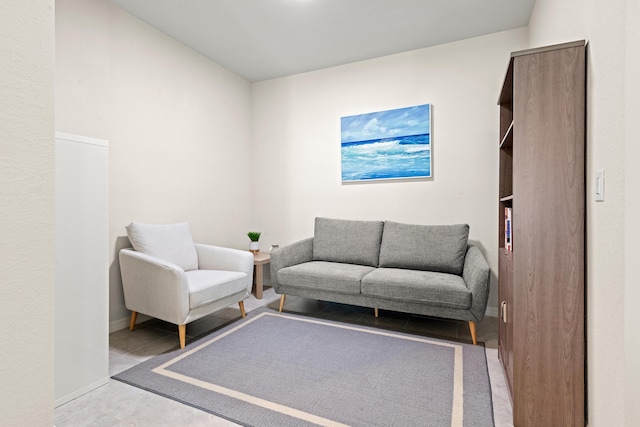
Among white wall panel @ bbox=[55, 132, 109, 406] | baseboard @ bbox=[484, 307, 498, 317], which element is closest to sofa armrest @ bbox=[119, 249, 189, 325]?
white wall panel @ bbox=[55, 132, 109, 406]

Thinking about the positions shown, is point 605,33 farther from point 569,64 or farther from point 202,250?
point 202,250

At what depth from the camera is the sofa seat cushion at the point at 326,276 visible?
2779mm

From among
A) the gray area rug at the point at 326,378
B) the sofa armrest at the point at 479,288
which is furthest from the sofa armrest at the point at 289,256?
the sofa armrest at the point at 479,288

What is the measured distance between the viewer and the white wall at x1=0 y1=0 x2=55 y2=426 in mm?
568

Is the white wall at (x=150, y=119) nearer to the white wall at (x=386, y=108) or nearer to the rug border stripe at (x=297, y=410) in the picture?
the white wall at (x=386, y=108)

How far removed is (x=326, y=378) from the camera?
1930 millimetres

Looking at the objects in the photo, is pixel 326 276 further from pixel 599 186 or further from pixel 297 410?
pixel 599 186

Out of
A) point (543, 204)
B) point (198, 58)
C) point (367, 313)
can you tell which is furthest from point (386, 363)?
point (198, 58)

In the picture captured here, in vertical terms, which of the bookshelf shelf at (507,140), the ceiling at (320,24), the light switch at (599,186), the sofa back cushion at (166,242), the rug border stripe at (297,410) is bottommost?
the rug border stripe at (297,410)

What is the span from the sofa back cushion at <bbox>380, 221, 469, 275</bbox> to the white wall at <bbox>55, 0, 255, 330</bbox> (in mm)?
1929

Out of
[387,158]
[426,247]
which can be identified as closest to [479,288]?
[426,247]

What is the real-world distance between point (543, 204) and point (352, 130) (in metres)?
2.38

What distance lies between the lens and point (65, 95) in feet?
7.60

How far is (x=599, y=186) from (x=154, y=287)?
Result: 2.62 metres
